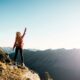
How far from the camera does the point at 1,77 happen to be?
1183 cm

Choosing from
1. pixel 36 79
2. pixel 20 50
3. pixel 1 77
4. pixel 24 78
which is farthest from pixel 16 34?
pixel 1 77

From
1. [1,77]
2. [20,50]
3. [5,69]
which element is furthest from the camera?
[20,50]

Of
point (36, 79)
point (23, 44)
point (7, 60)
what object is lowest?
point (36, 79)

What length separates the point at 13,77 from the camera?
12.4 m

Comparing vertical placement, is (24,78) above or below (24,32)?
below

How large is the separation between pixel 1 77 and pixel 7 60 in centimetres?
411

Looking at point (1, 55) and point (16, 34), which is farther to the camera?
point (16, 34)

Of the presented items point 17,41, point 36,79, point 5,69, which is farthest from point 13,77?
point 17,41

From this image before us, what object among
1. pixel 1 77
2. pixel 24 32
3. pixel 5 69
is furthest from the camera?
pixel 24 32

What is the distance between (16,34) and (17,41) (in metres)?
0.56

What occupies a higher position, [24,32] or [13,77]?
[24,32]

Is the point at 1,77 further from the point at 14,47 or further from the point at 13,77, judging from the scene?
the point at 14,47

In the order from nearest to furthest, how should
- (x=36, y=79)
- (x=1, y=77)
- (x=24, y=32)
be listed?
(x=1, y=77)
(x=36, y=79)
(x=24, y=32)

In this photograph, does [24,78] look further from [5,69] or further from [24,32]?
[24,32]
